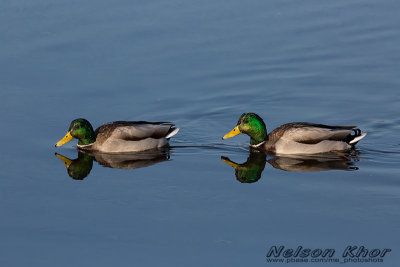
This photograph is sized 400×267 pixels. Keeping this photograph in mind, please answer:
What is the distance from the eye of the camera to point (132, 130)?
13641mm

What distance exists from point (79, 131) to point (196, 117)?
2.28 metres

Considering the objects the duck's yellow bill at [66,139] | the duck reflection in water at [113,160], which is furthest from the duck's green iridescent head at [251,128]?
the duck's yellow bill at [66,139]

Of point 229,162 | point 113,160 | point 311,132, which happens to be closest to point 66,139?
point 113,160

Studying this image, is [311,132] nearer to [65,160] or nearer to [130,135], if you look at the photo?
[130,135]

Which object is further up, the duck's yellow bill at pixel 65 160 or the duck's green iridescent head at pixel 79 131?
the duck's green iridescent head at pixel 79 131

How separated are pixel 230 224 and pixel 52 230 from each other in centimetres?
230

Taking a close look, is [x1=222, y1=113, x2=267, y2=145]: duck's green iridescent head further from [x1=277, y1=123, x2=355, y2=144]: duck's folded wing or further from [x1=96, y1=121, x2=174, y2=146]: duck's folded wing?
[x1=96, y1=121, x2=174, y2=146]: duck's folded wing

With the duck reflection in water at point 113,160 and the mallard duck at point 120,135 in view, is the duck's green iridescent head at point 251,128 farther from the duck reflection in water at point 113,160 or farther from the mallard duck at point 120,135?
the duck reflection in water at point 113,160

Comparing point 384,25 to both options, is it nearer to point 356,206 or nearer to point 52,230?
point 356,206

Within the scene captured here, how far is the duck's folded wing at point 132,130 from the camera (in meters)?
13.6

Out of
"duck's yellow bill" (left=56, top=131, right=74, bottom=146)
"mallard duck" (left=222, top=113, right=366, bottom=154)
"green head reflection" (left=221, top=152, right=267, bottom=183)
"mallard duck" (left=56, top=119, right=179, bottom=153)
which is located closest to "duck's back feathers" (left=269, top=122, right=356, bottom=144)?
"mallard duck" (left=222, top=113, right=366, bottom=154)

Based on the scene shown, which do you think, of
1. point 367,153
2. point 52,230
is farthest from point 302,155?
point 52,230

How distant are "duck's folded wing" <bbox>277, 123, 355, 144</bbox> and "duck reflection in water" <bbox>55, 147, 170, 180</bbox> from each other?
2066 millimetres

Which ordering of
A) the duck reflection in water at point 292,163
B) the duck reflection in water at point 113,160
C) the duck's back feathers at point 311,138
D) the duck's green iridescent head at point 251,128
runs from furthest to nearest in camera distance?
the duck's green iridescent head at point 251,128 → the duck's back feathers at point 311,138 → the duck reflection in water at point 113,160 → the duck reflection in water at point 292,163
